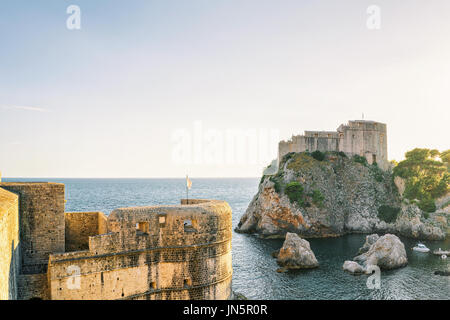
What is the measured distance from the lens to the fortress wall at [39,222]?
1614 centimetres

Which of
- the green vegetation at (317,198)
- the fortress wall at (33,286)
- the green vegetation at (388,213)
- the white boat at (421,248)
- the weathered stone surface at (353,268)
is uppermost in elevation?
the fortress wall at (33,286)

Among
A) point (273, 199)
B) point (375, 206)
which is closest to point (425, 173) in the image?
point (375, 206)

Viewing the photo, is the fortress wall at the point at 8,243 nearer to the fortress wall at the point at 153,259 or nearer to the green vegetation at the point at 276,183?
the fortress wall at the point at 153,259

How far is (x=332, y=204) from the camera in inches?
2677

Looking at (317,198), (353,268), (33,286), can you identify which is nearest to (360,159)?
(317,198)

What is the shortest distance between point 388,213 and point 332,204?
1141 centimetres

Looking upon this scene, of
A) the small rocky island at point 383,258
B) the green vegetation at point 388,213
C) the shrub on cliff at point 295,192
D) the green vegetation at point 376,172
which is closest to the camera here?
the small rocky island at point 383,258

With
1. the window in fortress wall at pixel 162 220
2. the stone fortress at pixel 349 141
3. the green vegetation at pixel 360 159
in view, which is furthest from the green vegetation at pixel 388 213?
the window in fortress wall at pixel 162 220

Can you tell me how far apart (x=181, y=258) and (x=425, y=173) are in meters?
70.0

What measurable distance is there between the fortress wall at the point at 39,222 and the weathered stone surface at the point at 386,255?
3594 cm

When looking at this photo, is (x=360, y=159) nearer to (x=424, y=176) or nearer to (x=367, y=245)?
(x=424, y=176)

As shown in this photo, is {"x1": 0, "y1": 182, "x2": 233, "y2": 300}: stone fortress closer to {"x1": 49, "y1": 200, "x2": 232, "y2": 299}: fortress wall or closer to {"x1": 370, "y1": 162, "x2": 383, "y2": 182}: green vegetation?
{"x1": 49, "y1": 200, "x2": 232, "y2": 299}: fortress wall

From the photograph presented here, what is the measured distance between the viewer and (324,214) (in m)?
64.7
